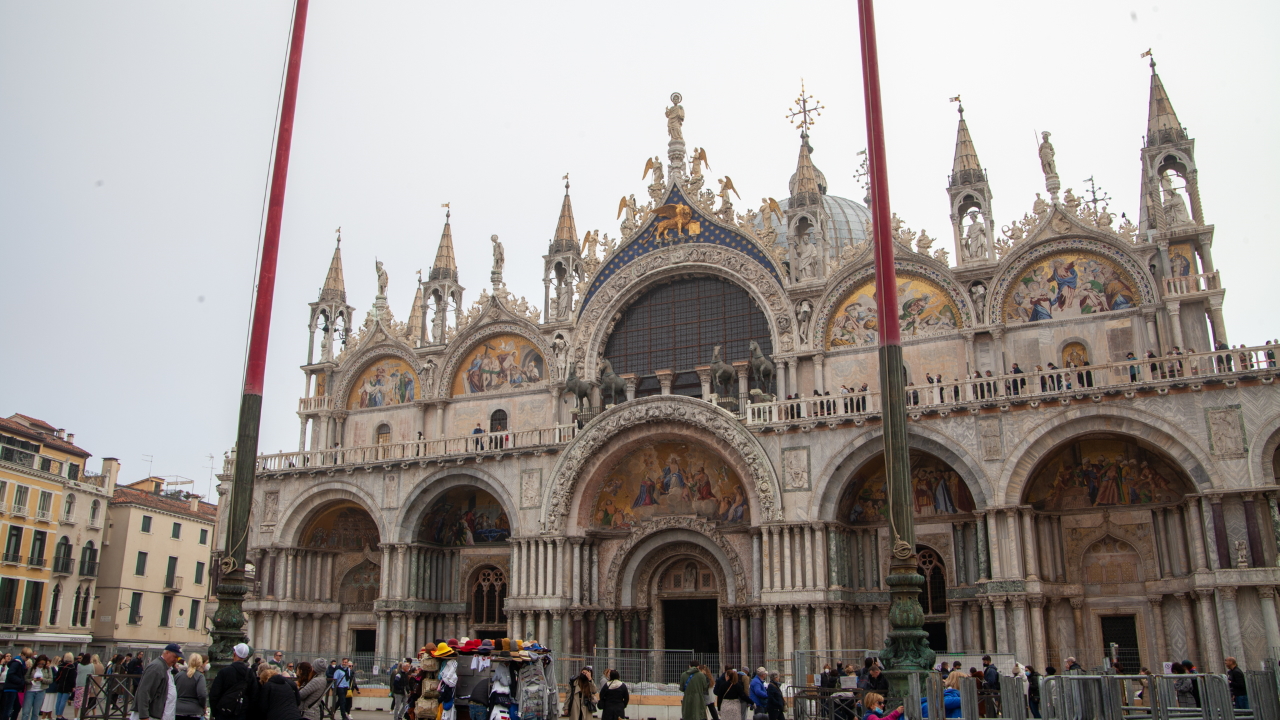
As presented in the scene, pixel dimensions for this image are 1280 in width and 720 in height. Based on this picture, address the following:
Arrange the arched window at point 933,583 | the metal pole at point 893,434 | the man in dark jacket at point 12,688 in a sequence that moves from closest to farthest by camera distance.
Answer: the metal pole at point 893,434, the man in dark jacket at point 12,688, the arched window at point 933,583

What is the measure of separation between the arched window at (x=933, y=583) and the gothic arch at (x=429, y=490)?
11684 mm

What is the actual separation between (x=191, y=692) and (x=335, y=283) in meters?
27.5

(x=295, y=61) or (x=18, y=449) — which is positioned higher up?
(x=295, y=61)

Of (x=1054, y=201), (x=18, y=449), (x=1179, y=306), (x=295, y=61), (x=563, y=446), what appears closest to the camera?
(x=295, y=61)

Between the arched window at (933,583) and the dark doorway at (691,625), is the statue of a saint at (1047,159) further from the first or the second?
the dark doorway at (691,625)

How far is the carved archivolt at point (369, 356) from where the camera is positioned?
114 feet

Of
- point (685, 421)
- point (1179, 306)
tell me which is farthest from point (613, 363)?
point (1179, 306)

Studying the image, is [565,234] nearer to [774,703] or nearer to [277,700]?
[774,703]

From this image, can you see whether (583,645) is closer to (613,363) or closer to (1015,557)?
(613,363)

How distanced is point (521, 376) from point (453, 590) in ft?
22.8

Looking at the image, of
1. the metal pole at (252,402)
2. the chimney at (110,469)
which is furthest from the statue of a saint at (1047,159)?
the chimney at (110,469)

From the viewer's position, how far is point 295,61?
18.3m

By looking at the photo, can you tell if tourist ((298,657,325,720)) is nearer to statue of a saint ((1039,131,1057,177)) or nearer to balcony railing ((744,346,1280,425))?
balcony railing ((744,346,1280,425))

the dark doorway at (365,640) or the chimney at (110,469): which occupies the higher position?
the chimney at (110,469)
